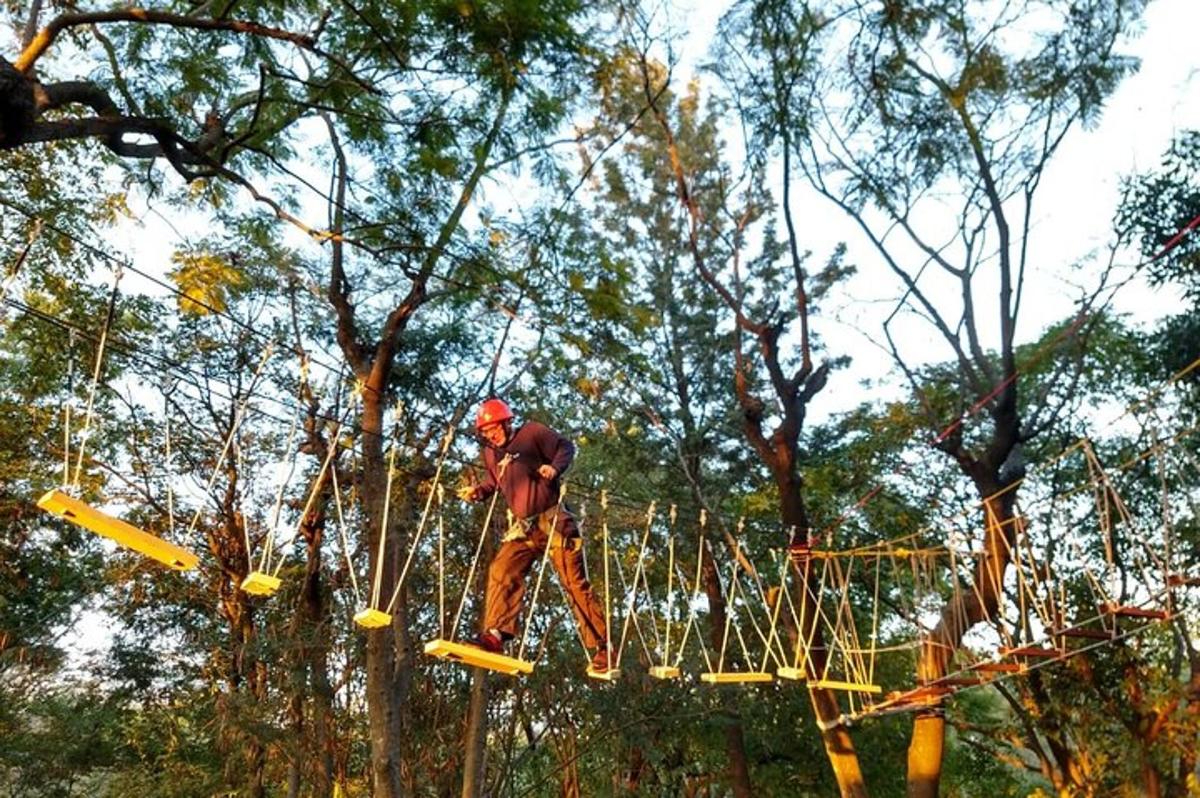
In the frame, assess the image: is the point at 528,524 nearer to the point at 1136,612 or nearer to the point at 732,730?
the point at 1136,612

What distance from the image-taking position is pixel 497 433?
13.7 ft

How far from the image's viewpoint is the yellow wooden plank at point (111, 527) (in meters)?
2.61

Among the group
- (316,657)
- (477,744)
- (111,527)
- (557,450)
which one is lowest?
(477,744)

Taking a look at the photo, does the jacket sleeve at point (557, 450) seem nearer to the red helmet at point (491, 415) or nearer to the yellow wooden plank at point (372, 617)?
the red helmet at point (491, 415)

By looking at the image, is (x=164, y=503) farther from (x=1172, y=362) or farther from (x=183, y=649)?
(x=1172, y=362)

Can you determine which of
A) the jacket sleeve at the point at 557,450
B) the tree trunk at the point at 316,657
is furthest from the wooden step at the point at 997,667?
the tree trunk at the point at 316,657

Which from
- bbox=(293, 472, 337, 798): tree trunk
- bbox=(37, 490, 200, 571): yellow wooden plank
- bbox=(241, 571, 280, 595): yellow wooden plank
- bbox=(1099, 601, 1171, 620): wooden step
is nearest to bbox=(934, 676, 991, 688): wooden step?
bbox=(1099, 601, 1171, 620): wooden step

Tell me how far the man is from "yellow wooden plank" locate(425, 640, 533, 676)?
278mm

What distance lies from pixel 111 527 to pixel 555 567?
1.81 m

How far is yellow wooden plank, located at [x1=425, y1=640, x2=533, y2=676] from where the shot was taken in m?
3.43

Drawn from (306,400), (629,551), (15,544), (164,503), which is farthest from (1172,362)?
(15,544)

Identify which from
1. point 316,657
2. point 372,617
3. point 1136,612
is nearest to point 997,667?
point 1136,612

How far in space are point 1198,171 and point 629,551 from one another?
22.4 ft

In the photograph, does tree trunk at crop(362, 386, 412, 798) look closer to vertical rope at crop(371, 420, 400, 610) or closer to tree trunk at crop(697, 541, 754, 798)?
vertical rope at crop(371, 420, 400, 610)
